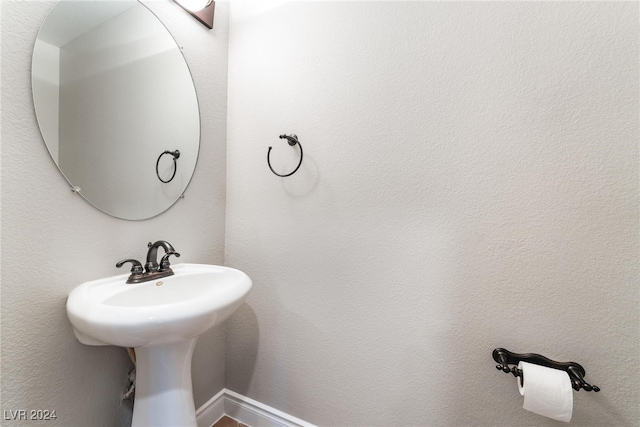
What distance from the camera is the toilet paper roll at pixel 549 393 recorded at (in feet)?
2.26

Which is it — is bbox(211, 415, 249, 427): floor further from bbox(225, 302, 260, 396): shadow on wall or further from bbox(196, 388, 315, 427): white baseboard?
bbox(225, 302, 260, 396): shadow on wall

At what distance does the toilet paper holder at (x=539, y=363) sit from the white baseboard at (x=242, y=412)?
828 millimetres

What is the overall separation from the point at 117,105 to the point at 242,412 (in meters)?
1.45

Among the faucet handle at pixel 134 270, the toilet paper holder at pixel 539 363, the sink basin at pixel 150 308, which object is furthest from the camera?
the faucet handle at pixel 134 270

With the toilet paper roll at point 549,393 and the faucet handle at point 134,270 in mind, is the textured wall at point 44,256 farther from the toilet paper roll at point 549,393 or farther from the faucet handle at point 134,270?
the toilet paper roll at point 549,393

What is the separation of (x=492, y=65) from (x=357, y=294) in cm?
92

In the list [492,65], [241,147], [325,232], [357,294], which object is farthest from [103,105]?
[492,65]

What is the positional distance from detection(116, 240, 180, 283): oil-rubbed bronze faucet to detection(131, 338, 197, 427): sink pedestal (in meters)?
0.22

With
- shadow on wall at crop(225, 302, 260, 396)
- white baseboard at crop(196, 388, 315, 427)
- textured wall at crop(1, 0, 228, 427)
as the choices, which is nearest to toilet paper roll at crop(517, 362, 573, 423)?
white baseboard at crop(196, 388, 315, 427)

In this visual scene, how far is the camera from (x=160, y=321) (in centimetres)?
63

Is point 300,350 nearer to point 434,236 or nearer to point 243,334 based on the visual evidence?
point 243,334

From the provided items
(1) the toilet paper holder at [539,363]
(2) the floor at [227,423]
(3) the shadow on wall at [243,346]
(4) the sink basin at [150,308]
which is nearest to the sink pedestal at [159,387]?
(4) the sink basin at [150,308]

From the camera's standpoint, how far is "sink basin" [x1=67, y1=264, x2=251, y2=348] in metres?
0.61

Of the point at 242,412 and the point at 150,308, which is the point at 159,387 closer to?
the point at 150,308
